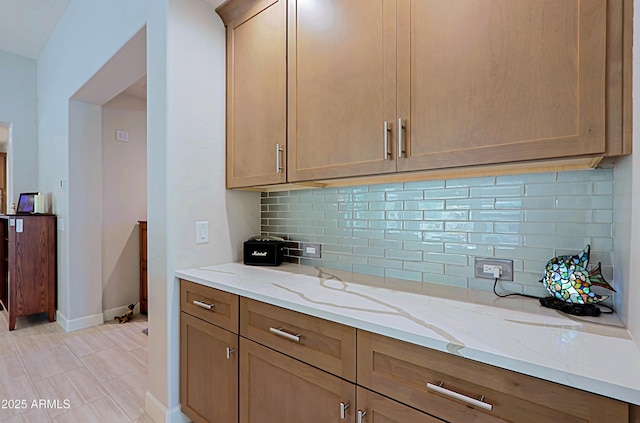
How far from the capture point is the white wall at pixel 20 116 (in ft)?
12.6

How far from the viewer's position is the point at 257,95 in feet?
5.94

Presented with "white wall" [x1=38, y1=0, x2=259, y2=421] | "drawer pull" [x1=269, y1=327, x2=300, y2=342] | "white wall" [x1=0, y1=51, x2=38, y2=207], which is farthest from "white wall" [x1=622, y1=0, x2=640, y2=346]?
"white wall" [x1=0, y1=51, x2=38, y2=207]

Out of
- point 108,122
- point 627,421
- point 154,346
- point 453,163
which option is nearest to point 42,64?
point 108,122

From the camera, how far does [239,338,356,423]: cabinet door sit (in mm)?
1064

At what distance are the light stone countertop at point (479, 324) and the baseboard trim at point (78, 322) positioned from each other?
8.67 feet

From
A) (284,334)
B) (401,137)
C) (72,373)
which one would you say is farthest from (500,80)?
(72,373)

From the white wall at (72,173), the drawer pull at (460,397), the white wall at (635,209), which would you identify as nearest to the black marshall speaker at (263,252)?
the drawer pull at (460,397)

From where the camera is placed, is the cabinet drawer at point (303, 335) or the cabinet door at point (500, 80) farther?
the cabinet drawer at point (303, 335)

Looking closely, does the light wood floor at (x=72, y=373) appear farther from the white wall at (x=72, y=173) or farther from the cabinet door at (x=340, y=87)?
the cabinet door at (x=340, y=87)

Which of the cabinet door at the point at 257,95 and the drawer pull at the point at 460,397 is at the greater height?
the cabinet door at the point at 257,95

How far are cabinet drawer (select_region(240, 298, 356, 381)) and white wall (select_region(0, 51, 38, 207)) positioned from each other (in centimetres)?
425

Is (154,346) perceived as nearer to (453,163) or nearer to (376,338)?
(376,338)

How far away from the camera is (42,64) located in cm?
388

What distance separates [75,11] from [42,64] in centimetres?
144
